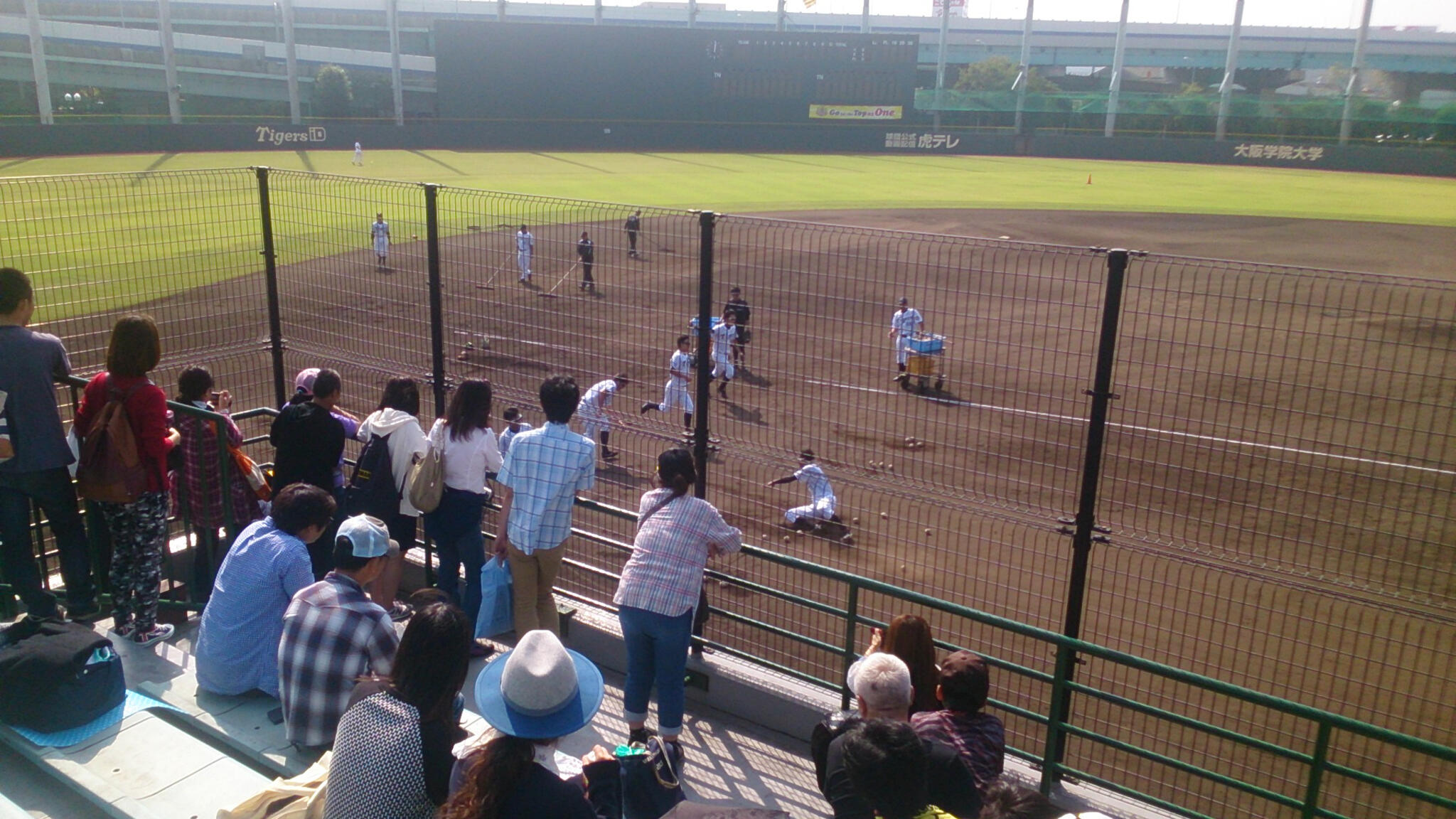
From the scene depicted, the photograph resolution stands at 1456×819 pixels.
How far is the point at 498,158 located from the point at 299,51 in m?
28.6

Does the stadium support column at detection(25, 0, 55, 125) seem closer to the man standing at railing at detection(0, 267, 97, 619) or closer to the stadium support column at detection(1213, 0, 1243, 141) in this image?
the man standing at railing at detection(0, 267, 97, 619)

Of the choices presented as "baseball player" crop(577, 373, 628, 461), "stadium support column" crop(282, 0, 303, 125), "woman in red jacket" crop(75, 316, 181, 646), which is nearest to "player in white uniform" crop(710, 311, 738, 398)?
"baseball player" crop(577, 373, 628, 461)

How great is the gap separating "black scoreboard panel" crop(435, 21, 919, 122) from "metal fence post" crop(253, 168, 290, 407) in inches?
2045

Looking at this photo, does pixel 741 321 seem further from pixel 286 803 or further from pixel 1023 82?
pixel 1023 82

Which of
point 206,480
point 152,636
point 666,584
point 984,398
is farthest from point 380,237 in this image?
point 666,584

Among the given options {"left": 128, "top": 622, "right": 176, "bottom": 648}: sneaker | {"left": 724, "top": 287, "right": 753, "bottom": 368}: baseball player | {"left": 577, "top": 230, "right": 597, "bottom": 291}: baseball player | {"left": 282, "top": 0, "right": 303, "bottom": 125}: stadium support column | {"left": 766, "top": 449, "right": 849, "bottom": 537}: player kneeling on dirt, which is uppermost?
{"left": 282, "top": 0, "right": 303, "bottom": 125}: stadium support column

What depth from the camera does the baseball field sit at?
5.20m

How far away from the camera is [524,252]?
9039mm

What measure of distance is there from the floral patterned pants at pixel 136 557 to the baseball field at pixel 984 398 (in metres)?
2.30

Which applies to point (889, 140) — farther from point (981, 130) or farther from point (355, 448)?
point (355, 448)

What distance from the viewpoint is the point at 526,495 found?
5.40m

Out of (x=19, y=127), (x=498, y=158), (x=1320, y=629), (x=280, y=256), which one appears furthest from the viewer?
→ (x=498, y=158)

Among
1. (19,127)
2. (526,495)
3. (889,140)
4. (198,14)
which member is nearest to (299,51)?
(198,14)

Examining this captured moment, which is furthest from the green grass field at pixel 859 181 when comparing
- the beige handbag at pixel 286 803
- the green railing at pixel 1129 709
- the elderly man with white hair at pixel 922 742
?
the beige handbag at pixel 286 803
